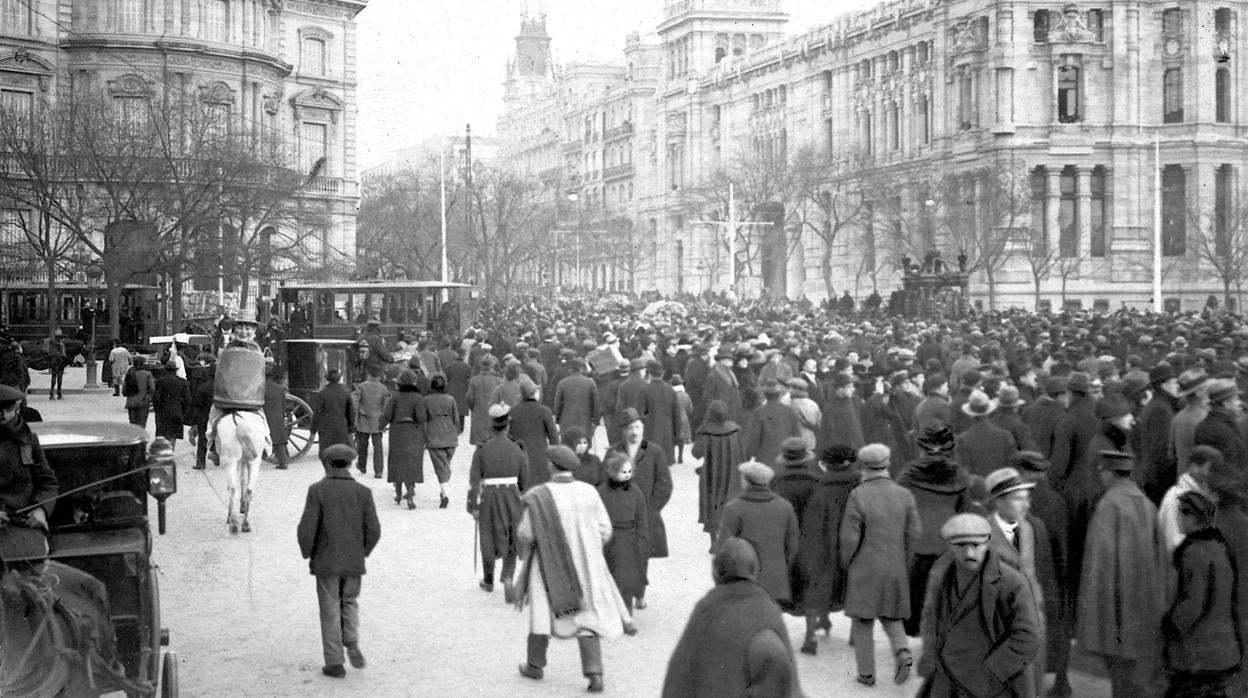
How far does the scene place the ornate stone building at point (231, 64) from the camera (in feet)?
179

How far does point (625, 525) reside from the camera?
9.78m

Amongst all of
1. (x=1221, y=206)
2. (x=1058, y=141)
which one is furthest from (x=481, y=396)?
(x=1221, y=206)

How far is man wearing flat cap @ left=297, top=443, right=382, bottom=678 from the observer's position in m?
9.24

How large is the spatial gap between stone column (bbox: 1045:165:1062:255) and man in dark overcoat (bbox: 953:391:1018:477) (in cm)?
5030

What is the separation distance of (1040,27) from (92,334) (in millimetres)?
40236

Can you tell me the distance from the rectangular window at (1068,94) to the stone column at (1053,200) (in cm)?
234

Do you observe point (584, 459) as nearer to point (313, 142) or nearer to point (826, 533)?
point (826, 533)

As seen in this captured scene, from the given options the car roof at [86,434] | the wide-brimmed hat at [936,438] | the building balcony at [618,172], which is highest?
the building balcony at [618,172]

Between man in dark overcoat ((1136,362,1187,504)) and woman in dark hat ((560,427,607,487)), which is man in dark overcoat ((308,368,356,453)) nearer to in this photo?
woman in dark hat ((560,427,607,487))

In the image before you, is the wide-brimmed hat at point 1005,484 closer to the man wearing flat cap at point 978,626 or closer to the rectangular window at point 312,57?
the man wearing flat cap at point 978,626

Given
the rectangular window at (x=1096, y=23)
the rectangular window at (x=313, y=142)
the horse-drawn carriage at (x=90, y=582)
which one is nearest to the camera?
the horse-drawn carriage at (x=90, y=582)

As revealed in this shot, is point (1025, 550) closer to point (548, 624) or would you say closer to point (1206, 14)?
point (548, 624)

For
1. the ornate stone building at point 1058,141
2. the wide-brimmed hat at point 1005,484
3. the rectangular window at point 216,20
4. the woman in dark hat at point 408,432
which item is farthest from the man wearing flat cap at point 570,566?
the rectangular window at point 216,20

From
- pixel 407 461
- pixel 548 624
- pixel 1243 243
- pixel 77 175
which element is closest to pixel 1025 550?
pixel 548 624
